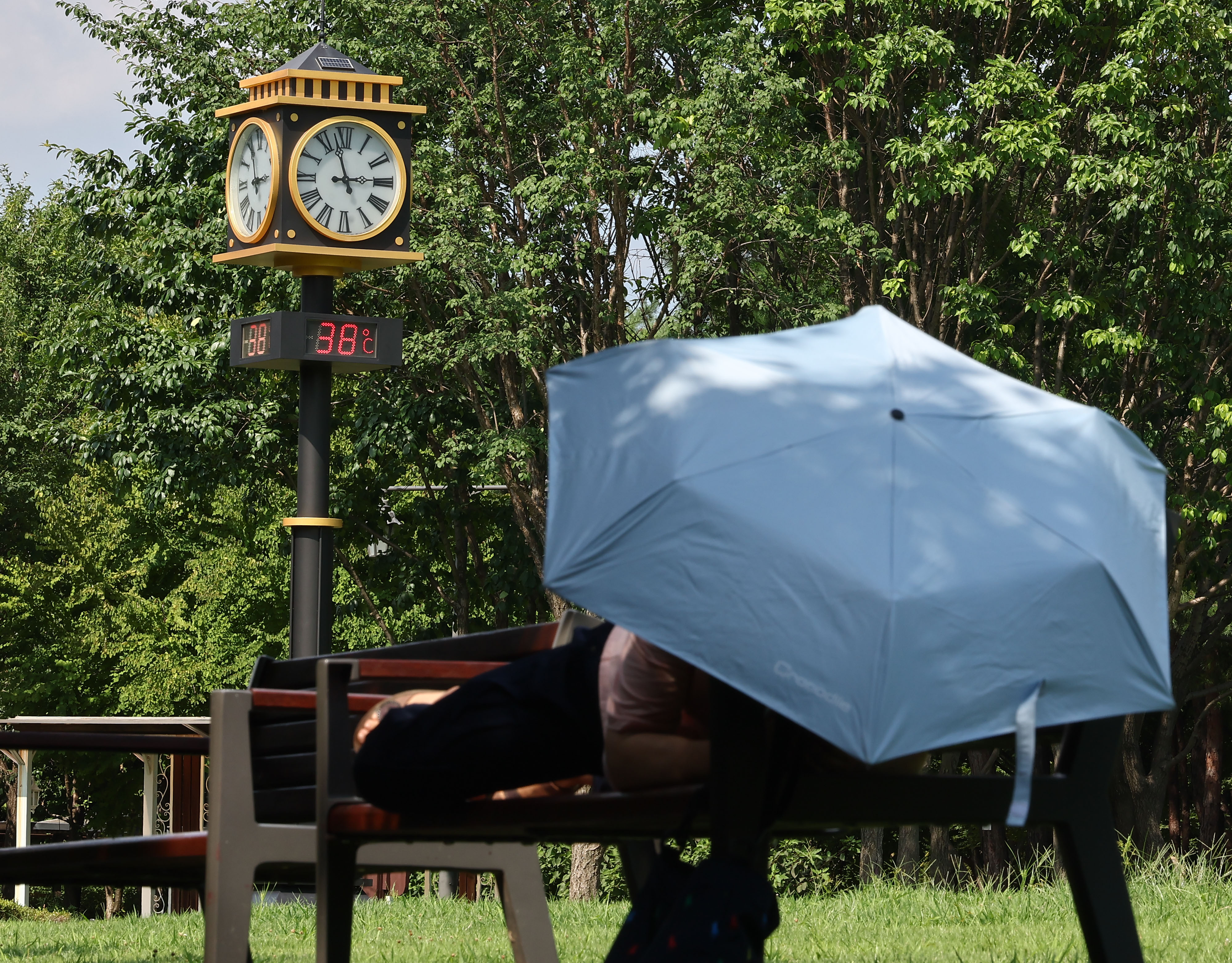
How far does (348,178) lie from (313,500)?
204 centimetres

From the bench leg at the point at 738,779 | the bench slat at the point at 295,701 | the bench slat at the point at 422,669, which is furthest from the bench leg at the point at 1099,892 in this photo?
the bench slat at the point at 295,701

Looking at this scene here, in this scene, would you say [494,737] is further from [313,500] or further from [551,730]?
[313,500]

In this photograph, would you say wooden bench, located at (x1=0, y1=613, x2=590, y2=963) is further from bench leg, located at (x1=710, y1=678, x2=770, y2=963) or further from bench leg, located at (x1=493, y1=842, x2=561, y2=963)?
bench leg, located at (x1=710, y1=678, x2=770, y2=963)

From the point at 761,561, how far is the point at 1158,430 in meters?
16.1

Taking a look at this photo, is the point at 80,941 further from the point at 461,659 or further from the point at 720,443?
the point at 720,443

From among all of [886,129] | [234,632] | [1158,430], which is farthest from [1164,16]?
[234,632]

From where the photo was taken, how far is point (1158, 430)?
16.9m

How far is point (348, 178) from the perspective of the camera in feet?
31.3

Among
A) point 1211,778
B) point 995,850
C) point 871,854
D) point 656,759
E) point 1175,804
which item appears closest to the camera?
point 656,759

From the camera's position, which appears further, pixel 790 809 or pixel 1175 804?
pixel 1175 804

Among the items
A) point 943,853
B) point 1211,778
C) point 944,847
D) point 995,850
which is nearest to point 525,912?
point 943,853

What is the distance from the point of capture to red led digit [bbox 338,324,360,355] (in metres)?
9.50

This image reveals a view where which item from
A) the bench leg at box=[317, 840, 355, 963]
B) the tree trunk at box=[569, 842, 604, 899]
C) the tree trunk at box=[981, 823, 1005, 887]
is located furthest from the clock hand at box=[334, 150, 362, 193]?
the tree trunk at box=[981, 823, 1005, 887]

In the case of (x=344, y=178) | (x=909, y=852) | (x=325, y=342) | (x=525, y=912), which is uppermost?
(x=344, y=178)
